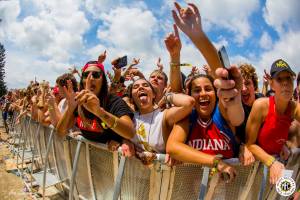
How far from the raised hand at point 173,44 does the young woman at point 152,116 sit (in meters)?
0.51

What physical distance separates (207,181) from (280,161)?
27.8 inches

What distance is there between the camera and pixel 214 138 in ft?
9.19

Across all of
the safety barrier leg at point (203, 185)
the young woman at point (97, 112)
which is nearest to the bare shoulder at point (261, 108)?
the safety barrier leg at point (203, 185)

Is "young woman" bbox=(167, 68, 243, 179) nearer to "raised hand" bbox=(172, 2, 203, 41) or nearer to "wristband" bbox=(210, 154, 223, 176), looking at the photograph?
"wristband" bbox=(210, 154, 223, 176)

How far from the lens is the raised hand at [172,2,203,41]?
261cm

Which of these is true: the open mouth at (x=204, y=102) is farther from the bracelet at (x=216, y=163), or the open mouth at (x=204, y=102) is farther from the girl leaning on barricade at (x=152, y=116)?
the bracelet at (x=216, y=163)

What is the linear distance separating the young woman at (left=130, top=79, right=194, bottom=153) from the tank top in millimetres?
202

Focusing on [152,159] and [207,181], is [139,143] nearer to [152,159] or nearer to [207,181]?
[152,159]

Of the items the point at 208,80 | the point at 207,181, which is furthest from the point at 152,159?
the point at 208,80

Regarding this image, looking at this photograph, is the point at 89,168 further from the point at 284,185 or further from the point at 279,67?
the point at 279,67

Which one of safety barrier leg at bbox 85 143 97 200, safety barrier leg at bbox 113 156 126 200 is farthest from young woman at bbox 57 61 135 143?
safety barrier leg at bbox 113 156 126 200

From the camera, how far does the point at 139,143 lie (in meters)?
3.41

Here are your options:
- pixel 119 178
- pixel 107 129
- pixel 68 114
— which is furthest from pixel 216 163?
pixel 68 114

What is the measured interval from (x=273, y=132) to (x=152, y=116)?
4.34ft
